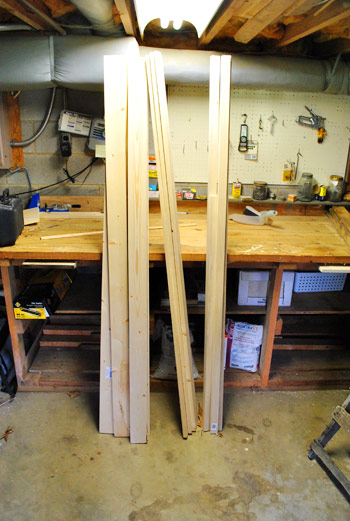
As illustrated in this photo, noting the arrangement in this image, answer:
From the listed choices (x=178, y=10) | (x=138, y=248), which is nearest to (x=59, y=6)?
(x=178, y=10)

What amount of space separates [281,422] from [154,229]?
1.28 meters

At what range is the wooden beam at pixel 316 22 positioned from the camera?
5.21ft

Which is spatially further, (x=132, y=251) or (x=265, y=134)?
(x=265, y=134)

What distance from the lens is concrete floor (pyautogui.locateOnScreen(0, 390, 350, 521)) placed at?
4.73 feet

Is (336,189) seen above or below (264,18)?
below

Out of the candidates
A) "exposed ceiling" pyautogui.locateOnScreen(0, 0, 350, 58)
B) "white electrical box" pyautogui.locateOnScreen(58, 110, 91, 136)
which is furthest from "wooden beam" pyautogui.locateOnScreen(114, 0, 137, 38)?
"white electrical box" pyautogui.locateOnScreen(58, 110, 91, 136)

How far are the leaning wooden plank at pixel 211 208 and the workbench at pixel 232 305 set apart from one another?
0.45 feet

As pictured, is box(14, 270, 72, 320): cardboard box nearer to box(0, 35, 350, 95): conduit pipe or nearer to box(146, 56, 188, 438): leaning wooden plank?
box(146, 56, 188, 438): leaning wooden plank

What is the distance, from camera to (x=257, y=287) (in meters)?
2.04

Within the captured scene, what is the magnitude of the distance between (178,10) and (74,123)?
1096 mm

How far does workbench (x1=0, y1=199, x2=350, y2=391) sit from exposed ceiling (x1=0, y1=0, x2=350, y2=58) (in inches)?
42.0

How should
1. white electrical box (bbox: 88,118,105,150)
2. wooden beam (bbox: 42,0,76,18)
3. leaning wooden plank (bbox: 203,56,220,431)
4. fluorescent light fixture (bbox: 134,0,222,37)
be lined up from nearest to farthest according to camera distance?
leaning wooden plank (bbox: 203,56,220,431) → fluorescent light fixture (bbox: 134,0,222,37) → wooden beam (bbox: 42,0,76,18) → white electrical box (bbox: 88,118,105,150)

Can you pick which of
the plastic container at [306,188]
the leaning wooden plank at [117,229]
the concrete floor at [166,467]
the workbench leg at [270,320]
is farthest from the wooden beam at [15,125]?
the plastic container at [306,188]

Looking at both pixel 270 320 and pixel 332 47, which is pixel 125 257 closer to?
pixel 270 320
